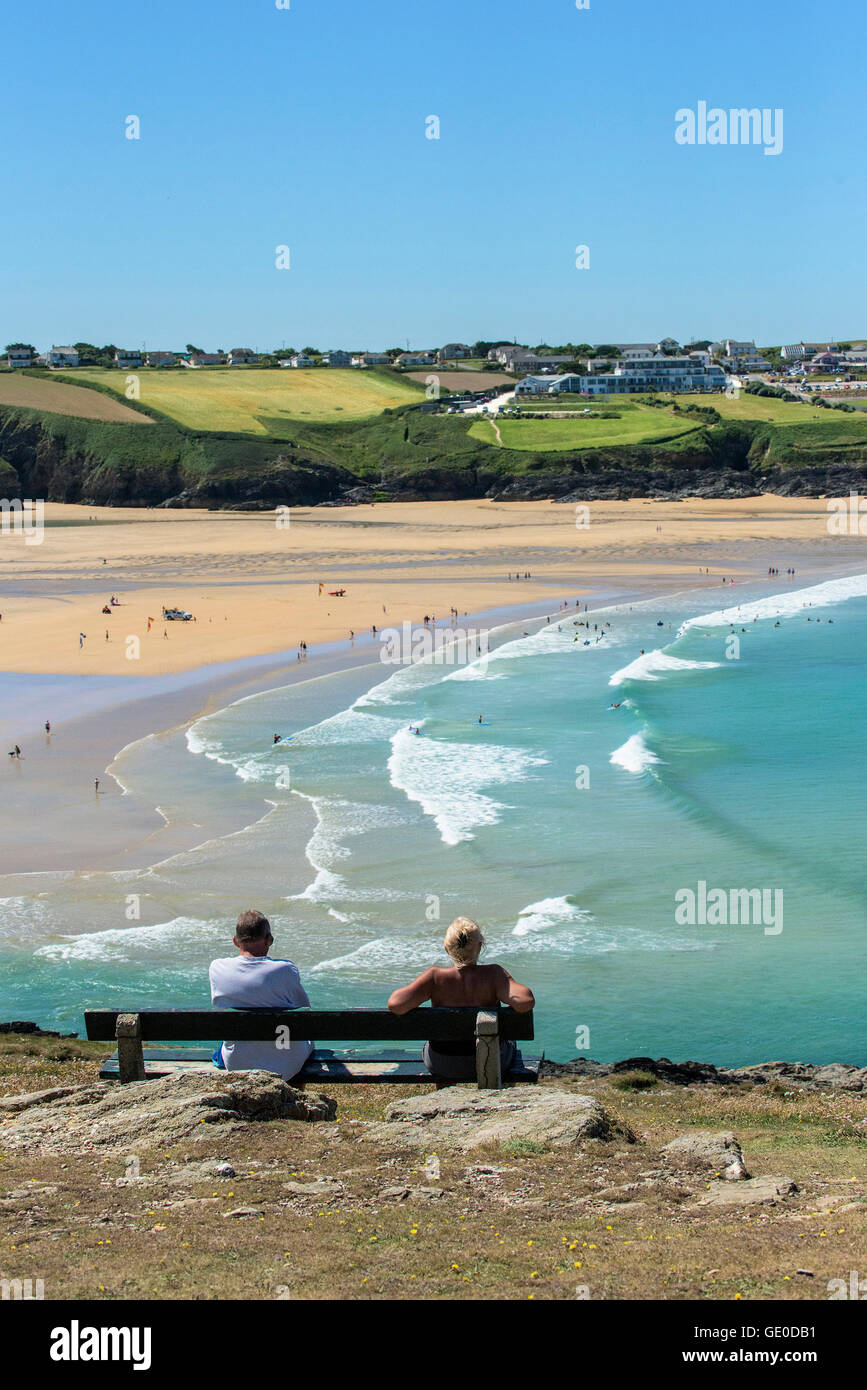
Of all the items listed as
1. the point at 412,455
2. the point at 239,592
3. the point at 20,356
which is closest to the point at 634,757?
the point at 239,592

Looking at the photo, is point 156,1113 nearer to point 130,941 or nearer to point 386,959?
point 386,959

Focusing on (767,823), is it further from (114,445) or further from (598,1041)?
(114,445)

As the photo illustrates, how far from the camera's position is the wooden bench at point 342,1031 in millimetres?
7777

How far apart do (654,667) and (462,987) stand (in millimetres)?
38127

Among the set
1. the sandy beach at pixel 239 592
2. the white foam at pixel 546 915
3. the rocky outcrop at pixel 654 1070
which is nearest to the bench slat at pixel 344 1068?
the rocky outcrop at pixel 654 1070

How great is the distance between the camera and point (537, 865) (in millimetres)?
24188

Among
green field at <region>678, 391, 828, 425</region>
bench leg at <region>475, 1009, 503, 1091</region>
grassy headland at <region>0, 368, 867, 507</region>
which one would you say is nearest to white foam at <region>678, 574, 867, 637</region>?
bench leg at <region>475, 1009, 503, 1091</region>

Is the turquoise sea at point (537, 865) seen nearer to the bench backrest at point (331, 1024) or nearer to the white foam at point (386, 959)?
the white foam at point (386, 959)

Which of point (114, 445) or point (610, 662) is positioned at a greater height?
point (114, 445)

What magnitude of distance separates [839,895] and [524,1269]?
1794 centimetres

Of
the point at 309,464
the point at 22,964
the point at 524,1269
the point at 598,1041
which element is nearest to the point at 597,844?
the point at 598,1041

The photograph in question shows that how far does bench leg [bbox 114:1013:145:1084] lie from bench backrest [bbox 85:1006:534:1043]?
0.23 feet

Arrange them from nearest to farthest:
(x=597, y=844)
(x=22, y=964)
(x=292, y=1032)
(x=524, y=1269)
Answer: (x=524, y=1269) → (x=292, y=1032) → (x=22, y=964) → (x=597, y=844)
